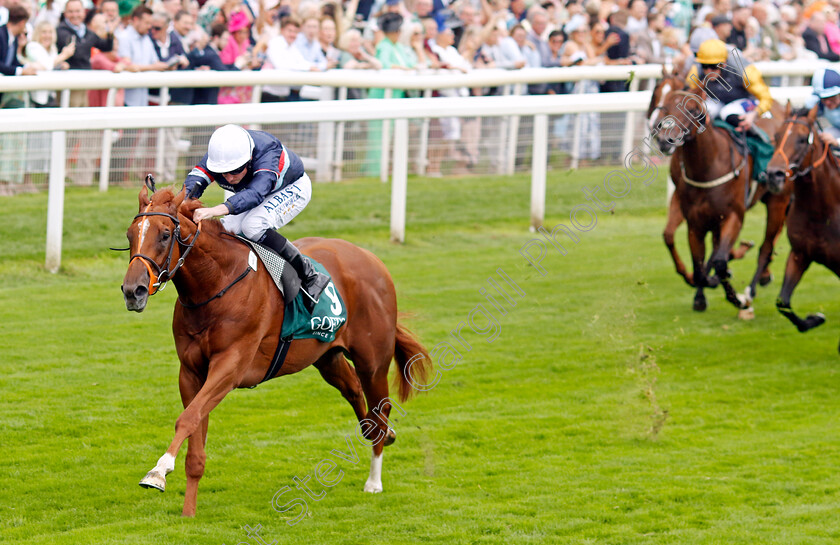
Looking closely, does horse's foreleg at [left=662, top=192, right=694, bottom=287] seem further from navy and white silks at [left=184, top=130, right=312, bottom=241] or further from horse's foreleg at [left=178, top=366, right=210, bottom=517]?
horse's foreleg at [left=178, top=366, right=210, bottom=517]

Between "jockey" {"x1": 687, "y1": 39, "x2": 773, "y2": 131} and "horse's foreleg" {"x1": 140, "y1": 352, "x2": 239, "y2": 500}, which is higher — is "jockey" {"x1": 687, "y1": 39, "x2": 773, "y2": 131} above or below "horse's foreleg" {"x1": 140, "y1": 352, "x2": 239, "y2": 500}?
above

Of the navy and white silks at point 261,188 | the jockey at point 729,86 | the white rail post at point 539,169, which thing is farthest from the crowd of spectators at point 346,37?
the navy and white silks at point 261,188

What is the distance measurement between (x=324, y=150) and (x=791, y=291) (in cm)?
392

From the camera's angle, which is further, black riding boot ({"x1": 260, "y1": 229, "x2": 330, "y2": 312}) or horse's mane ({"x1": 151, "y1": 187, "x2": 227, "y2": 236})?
black riding boot ({"x1": 260, "y1": 229, "x2": 330, "y2": 312})

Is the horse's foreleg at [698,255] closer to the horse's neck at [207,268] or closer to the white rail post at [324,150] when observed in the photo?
the white rail post at [324,150]

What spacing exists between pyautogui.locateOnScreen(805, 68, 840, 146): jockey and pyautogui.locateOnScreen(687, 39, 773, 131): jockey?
580 mm

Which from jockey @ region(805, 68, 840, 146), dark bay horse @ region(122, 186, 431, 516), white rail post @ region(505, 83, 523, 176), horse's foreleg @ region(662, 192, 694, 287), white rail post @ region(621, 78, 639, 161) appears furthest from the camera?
white rail post @ region(621, 78, 639, 161)

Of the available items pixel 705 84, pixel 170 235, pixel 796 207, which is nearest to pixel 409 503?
pixel 170 235

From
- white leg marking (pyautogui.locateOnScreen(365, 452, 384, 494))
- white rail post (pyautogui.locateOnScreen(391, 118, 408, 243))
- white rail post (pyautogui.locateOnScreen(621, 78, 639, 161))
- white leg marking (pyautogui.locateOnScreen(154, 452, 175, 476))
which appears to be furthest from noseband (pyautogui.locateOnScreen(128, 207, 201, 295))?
white rail post (pyautogui.locateOnScreen(621, 78, 639, 161))

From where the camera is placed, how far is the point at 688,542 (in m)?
4.71

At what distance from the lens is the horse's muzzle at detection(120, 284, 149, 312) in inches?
164

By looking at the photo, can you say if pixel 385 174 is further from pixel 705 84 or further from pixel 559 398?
pixel 559 398

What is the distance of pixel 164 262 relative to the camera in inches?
171

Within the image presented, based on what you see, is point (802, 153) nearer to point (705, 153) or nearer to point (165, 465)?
point (705, 153)
